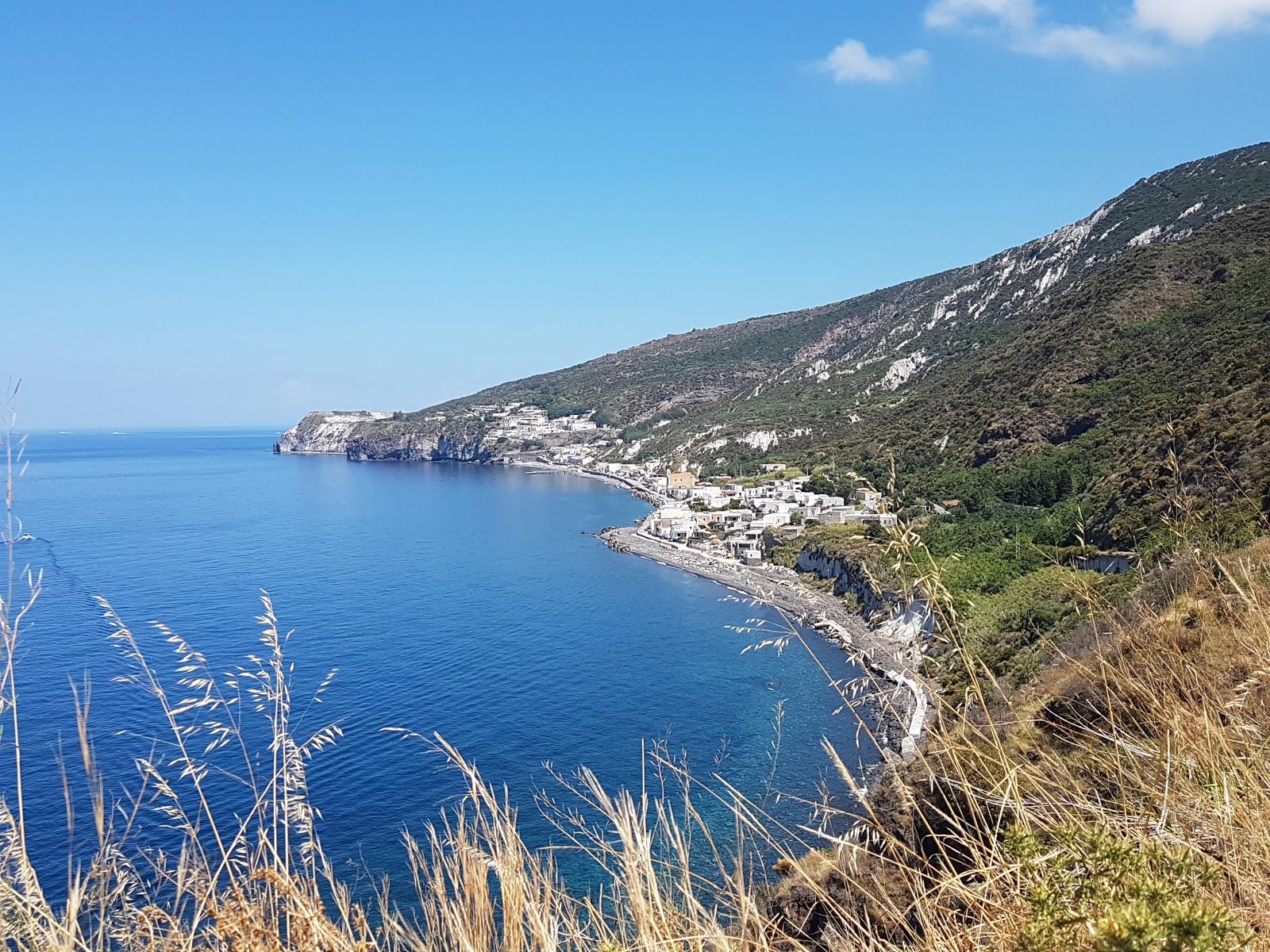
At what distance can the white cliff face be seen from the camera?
408 feet

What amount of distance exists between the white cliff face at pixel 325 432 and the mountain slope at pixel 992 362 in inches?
182

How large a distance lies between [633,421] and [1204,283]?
6570 cm

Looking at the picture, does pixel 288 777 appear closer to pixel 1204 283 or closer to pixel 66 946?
A: pixel 66 946

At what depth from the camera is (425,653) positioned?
24.3m

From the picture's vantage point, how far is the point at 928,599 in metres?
1.58

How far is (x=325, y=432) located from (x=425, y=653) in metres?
112

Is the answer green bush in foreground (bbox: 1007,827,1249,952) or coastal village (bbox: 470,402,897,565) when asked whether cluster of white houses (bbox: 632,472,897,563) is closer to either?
coastal village (bbox: 470,402,897,565)

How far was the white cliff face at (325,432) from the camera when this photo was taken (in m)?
124

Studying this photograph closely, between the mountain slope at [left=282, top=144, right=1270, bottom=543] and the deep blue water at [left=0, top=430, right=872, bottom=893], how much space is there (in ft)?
38.5

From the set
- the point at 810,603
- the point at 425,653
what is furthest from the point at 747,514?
the point at 810,603

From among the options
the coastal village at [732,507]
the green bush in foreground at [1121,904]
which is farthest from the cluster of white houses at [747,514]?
the green bush in foreground at [1121,904]

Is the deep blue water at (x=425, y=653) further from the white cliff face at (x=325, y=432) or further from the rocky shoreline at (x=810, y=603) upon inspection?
the white cliff face at (x=325, y=432)

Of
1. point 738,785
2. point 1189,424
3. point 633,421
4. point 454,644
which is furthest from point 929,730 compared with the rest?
point 633,421

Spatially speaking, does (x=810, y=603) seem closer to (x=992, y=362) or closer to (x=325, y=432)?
(x=992, y=362)
